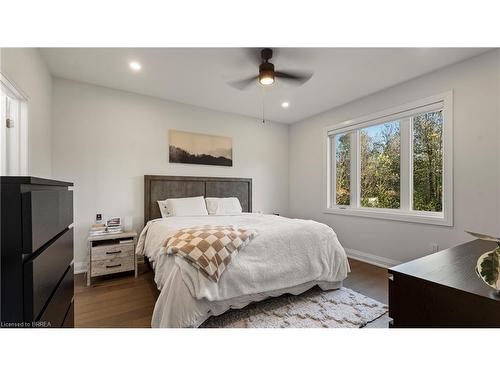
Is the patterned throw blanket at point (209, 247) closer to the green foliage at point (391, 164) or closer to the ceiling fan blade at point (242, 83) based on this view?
the ceiling fan blade at point (242, 83)

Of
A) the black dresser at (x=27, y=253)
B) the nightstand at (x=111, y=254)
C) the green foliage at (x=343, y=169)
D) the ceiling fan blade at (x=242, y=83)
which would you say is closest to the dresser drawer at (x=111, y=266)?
the nightstand at (x=111, y=254)

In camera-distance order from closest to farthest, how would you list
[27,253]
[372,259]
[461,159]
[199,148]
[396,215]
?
[27,253]
[461,159]
[396,215]
[372,259]
[199,148]

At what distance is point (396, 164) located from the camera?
322 cm

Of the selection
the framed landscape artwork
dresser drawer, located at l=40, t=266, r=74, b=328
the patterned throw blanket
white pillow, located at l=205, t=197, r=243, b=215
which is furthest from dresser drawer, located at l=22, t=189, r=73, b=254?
the framed landscape artwork

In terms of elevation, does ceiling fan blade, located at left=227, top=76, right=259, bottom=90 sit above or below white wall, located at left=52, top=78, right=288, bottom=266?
above

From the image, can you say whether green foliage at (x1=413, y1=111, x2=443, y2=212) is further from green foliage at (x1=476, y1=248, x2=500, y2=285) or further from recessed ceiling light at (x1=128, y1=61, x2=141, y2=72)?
recessed ceiling light at (x1=128, y1=61, x2=141, y2=72)

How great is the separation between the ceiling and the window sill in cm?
177

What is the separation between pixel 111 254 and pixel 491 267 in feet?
10.6

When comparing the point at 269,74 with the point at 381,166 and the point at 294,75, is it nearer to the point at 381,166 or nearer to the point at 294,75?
the point at 294,75

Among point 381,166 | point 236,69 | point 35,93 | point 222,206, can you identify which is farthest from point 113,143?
point 381,166

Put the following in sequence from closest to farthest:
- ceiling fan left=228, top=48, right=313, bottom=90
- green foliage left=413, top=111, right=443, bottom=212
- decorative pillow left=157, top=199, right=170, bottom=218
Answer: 1. ceiling fan left=228, top=48, right=313, bottom=90
2. green foliage left=413, top=111, right=443, bottom=212
3. decorative pillow left=157, top=199, right=170, bottom=218

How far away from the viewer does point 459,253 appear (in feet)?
3.79

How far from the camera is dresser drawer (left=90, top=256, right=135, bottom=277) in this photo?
261 centimetres
